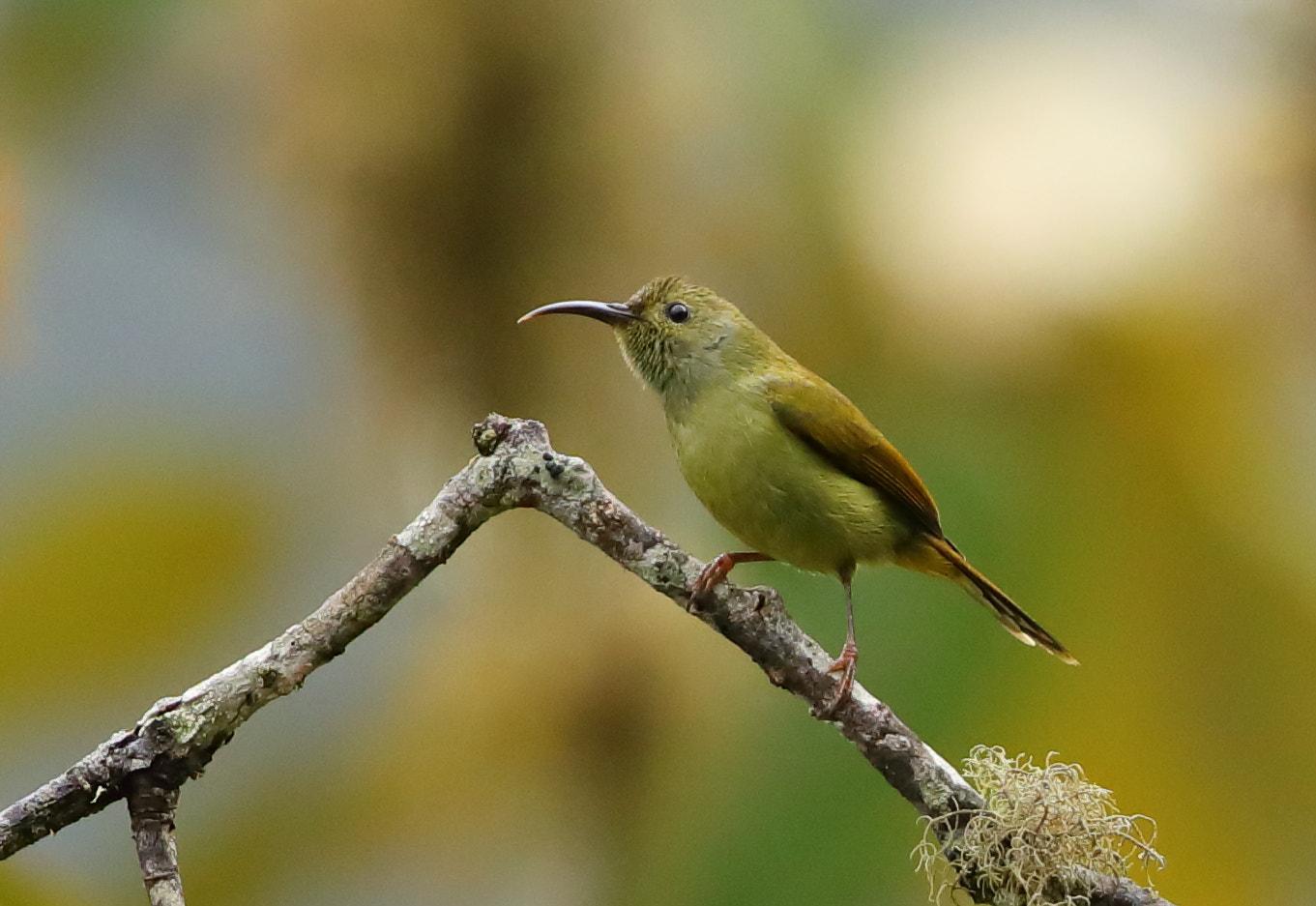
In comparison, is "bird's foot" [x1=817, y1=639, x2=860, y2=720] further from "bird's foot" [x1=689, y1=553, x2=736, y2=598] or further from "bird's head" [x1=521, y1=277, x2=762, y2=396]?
"bird's head" [x1=521, y1=277, x2=762, y2=396]

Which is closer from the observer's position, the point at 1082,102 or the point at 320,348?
the point at 320,348

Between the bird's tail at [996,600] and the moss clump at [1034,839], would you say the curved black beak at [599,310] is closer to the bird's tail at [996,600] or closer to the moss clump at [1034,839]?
the bird's tail at [996,600]

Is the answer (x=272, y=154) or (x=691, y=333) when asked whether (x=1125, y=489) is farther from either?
(x=272, y=154)

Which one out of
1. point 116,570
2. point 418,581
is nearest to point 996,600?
point 418,581

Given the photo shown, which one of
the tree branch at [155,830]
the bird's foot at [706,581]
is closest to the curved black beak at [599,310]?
the bird's foot at [706,581]

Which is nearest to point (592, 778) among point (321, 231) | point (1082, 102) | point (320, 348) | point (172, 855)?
point (320, 348)
